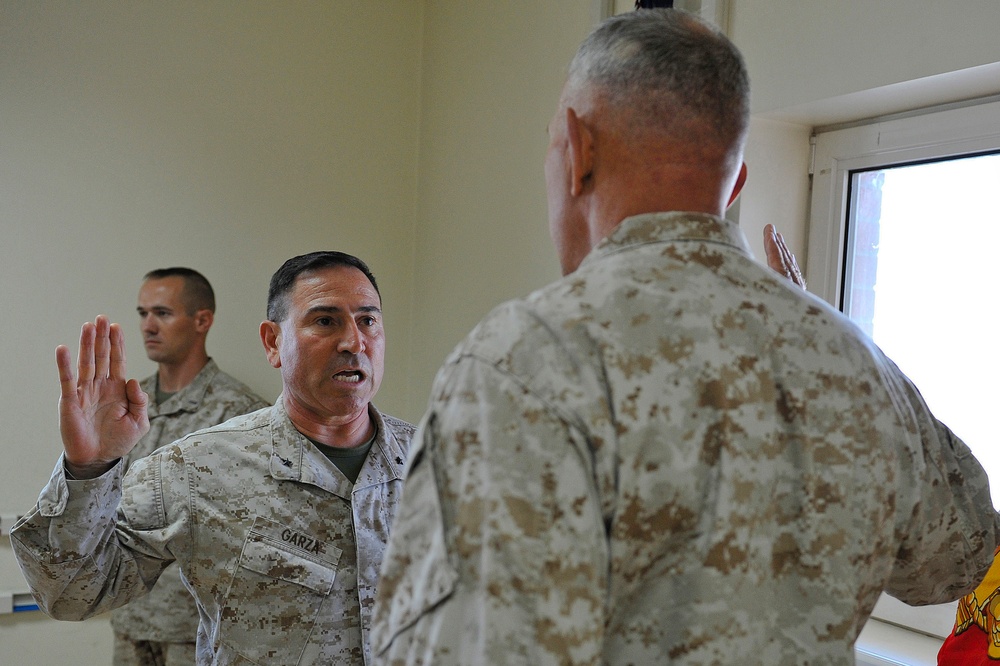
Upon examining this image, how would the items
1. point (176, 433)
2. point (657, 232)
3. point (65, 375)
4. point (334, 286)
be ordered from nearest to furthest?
point (657, 232)
point (65, 375)
point (334, 286)
point (176, 433)

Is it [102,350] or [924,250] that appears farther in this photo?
[924,250]

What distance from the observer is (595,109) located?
2.98ft

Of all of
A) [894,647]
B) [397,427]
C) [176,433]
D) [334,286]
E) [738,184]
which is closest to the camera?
[738,184]

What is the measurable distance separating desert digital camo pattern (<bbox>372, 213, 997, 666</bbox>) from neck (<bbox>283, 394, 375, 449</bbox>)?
1.06 meters

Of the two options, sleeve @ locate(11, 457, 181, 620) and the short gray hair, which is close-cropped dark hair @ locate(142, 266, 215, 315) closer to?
sleeve @ locate(11, 457, 181, 620)

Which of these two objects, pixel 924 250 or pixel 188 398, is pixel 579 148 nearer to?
pixel 924 250

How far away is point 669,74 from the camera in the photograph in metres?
0.89

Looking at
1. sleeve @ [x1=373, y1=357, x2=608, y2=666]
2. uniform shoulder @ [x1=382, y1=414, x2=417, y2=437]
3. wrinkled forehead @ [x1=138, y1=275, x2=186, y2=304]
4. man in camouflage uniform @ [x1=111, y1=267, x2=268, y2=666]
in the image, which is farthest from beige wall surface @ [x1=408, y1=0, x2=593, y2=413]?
sleeve @ [x1=373, y1=357, x2=608, y2=666]

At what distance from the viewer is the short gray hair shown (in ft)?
2.91

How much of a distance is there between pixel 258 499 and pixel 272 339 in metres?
0.39

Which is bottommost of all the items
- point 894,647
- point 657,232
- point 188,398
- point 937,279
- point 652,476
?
point 894,647

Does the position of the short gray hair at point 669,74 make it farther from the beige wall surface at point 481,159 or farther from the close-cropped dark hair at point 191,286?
the close-cropped dark hair at point 191,286

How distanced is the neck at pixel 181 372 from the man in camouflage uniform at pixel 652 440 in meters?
2.73

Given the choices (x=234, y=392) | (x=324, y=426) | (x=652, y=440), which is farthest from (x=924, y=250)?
(x=234, y=392)
